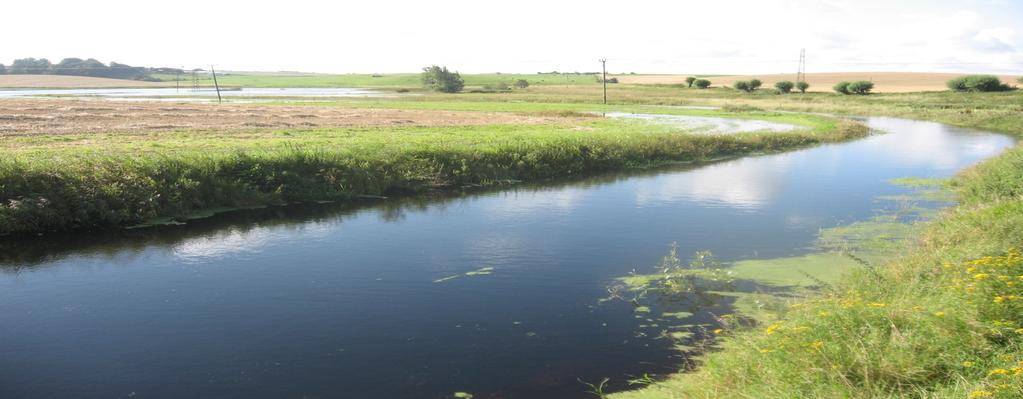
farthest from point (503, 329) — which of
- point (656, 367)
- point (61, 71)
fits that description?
point (61, 71)

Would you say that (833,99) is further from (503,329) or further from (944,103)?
(503,329)

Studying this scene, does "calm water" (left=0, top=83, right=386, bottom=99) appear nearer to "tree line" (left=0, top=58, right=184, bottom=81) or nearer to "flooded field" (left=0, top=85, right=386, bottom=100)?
"flooded field" (left=0, top=85, right=386, bottom=100)

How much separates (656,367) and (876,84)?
408ft

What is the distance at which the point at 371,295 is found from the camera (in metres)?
12.5

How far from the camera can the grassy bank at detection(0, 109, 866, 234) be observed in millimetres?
17469

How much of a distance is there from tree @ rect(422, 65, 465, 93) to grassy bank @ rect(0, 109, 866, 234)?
88.0 meters

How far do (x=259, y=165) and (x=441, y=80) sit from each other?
359 ft

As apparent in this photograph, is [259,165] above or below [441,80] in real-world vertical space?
below

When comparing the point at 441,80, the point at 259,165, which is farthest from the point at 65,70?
the point at 259,165

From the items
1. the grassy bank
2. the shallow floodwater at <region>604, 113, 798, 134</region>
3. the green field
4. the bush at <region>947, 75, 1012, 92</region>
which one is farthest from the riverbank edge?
the bush at <region>947, 75, 1012, 92</region>

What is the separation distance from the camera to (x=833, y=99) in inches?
3327

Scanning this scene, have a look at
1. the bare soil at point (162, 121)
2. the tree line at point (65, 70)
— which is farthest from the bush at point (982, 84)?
the tree line at point (65, 70)

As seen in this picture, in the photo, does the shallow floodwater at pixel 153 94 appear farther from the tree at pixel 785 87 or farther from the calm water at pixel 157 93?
the tree at pixel 785 87

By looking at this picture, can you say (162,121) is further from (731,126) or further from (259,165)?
(731,126)
